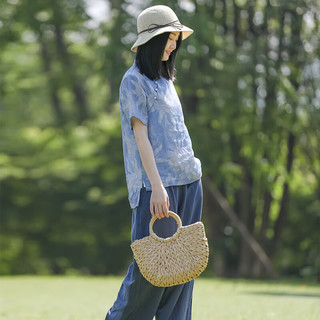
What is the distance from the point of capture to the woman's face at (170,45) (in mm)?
3667

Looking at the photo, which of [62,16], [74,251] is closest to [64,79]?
[62,16]

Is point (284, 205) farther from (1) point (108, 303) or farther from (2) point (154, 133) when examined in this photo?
(2) point (154, 133)

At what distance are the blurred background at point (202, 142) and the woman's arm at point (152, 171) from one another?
745 cm

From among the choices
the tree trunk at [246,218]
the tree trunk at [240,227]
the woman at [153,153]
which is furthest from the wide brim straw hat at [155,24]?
the tree trunk at [246,218]

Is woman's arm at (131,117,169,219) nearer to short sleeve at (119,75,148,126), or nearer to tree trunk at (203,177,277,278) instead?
short sleeve at (119,75,148,126)

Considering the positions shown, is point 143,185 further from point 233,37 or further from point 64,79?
point 64,79

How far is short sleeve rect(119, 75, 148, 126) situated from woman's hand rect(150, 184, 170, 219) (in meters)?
0.33

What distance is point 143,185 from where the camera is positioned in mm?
3615

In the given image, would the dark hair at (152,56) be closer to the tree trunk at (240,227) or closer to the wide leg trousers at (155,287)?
the wide leg trousers at (155,287)

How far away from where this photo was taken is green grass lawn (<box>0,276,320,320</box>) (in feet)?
19.7

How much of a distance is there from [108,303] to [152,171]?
14.0ft

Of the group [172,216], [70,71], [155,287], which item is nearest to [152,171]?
[172,216]

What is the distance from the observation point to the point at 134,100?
3586 millimetres

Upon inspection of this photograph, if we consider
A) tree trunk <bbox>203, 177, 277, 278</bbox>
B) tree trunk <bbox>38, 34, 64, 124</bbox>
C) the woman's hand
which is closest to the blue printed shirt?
the woman's hand
